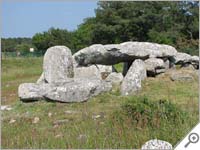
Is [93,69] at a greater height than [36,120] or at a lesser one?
greater

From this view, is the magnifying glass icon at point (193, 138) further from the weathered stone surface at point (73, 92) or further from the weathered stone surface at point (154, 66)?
the weathered stone surface at point (154, 66)

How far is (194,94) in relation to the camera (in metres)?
9.73

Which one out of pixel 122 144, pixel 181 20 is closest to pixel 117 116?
pixel 122 144

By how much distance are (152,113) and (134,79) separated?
556cm

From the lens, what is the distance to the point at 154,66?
40.4ft

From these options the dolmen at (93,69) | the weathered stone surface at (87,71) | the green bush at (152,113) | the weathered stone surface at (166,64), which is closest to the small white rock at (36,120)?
the dolmen at (93,69)

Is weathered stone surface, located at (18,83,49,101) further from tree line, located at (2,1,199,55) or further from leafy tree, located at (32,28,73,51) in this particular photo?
leafy tree, located at (32,28,73,51)

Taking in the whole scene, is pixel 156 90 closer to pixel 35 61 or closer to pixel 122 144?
pixel 122 144

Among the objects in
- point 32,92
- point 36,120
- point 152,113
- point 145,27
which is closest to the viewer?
point 152,113

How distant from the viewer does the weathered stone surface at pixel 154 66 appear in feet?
40.2

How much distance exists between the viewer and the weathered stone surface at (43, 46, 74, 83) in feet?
36.2

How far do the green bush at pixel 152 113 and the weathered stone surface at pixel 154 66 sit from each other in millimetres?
6811

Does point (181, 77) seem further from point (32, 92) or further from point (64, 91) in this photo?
point (32, 92)

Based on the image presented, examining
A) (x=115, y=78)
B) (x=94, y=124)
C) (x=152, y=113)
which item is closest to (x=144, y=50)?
(x=115, y=78)
